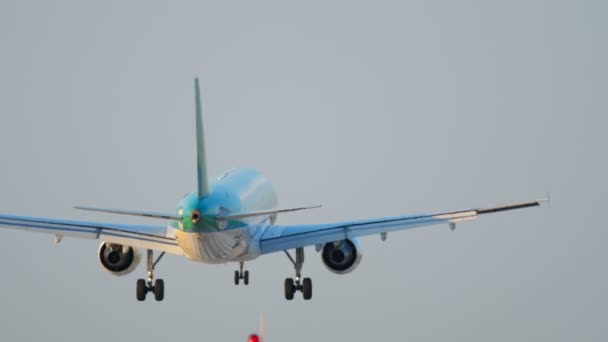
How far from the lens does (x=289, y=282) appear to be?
10881 centimetres

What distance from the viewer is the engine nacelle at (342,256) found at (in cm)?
10662

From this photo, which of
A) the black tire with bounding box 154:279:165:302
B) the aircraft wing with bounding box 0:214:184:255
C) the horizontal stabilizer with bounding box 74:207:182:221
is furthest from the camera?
the black tire with bounding box 154:279:165:302

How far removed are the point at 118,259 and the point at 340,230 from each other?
11.0m

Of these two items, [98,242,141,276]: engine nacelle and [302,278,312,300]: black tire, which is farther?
[302,278,312,300]: black tire

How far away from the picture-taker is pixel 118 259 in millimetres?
107250

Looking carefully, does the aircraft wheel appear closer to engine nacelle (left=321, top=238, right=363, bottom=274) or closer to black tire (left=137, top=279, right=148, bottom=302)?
black tire (left=137, top=279, right=148, bottom=302)

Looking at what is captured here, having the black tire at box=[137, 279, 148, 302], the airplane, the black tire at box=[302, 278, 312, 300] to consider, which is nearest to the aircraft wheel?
the airplane

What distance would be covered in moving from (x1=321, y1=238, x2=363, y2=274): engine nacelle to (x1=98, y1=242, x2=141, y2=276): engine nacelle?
9.48m

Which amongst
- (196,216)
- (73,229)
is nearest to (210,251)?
(196,216)

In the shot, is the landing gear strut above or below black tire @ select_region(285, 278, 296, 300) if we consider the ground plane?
above

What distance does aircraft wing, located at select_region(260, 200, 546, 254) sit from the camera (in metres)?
105

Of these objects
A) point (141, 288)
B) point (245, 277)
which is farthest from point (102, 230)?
point (245, 277)

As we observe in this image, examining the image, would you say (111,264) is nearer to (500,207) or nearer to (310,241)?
(310,241)

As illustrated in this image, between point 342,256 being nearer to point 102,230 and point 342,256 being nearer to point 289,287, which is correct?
point 289,287
